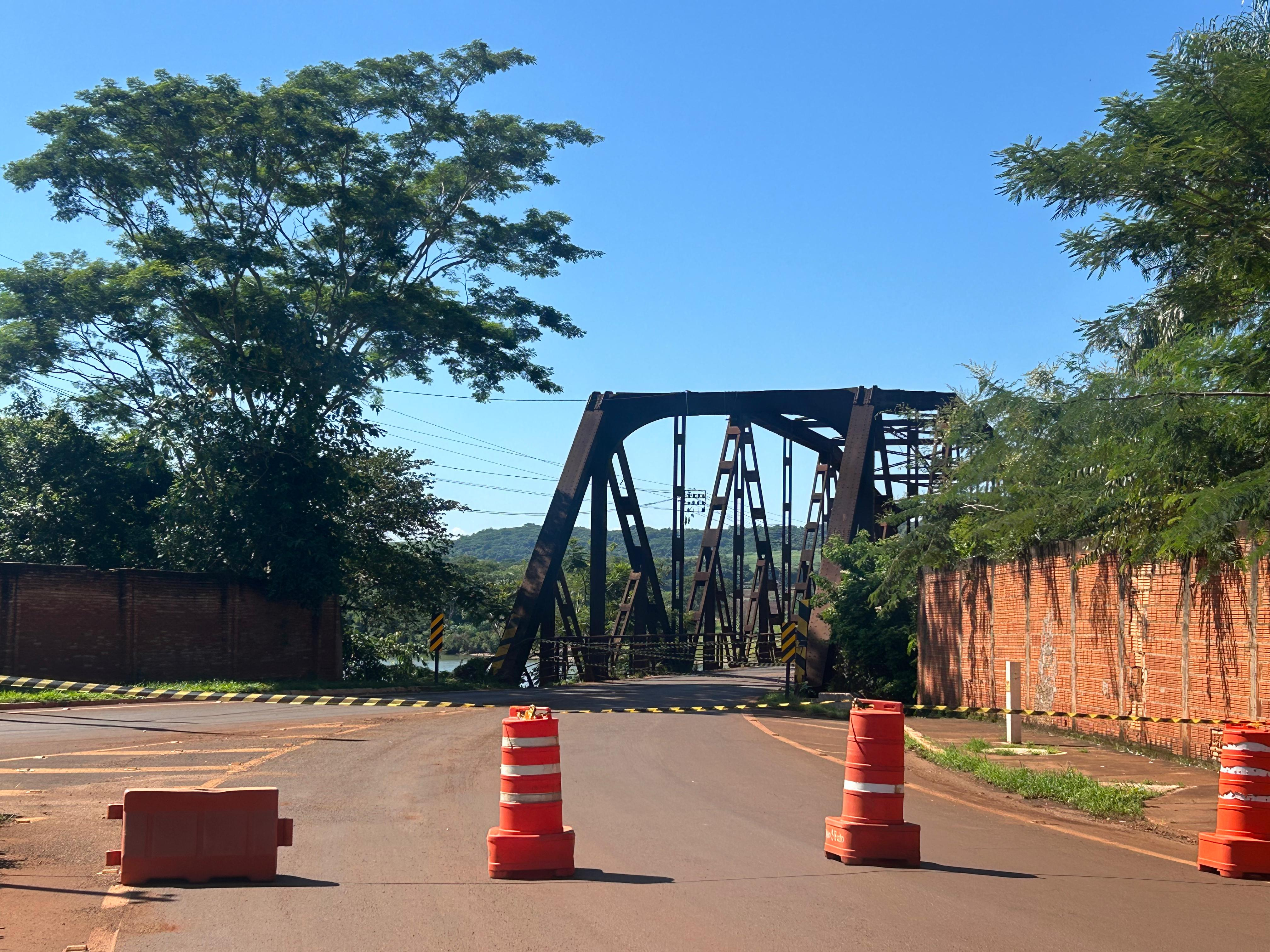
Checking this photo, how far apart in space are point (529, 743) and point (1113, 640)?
11094 millimetres

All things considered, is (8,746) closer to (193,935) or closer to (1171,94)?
(193,935)

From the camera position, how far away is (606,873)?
7.43 m

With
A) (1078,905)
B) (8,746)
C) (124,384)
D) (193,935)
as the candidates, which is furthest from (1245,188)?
(124,384)

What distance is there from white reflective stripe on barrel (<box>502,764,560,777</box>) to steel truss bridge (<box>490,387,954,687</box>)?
62.8 feet

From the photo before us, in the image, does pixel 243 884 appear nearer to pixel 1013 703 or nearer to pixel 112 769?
pixel 112 769

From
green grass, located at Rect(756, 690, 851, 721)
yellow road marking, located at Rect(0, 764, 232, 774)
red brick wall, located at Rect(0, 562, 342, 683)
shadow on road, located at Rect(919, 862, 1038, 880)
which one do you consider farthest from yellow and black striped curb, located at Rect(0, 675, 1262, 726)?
shadow on road, located at Rect(919, 862, 1038, 880)

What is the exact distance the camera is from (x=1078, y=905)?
664 cm

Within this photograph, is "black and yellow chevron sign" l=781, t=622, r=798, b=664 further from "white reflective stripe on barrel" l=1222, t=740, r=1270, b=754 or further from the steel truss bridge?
"white reflective stripe on barrel" l=1222, t=740, r=1270, b=754

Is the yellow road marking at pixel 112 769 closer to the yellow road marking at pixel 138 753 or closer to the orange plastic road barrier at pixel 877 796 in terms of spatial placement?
the yellow road marking at pixel 138 753

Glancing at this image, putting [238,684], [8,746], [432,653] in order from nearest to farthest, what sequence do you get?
[8,746] < [238,684] < [432,653]

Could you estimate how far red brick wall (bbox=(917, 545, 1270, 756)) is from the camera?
1281 cm

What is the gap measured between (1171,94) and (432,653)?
83.0ft

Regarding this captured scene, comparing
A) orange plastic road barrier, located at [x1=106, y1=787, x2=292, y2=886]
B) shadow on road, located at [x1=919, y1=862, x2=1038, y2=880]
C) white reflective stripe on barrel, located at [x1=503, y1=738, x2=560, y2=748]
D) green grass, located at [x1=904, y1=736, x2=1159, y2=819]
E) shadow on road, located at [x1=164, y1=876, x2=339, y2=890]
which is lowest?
green grass, located at [x1=904, y1=736, x2=1159, y2=819]

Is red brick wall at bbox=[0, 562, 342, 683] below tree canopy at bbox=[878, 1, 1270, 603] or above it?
below
